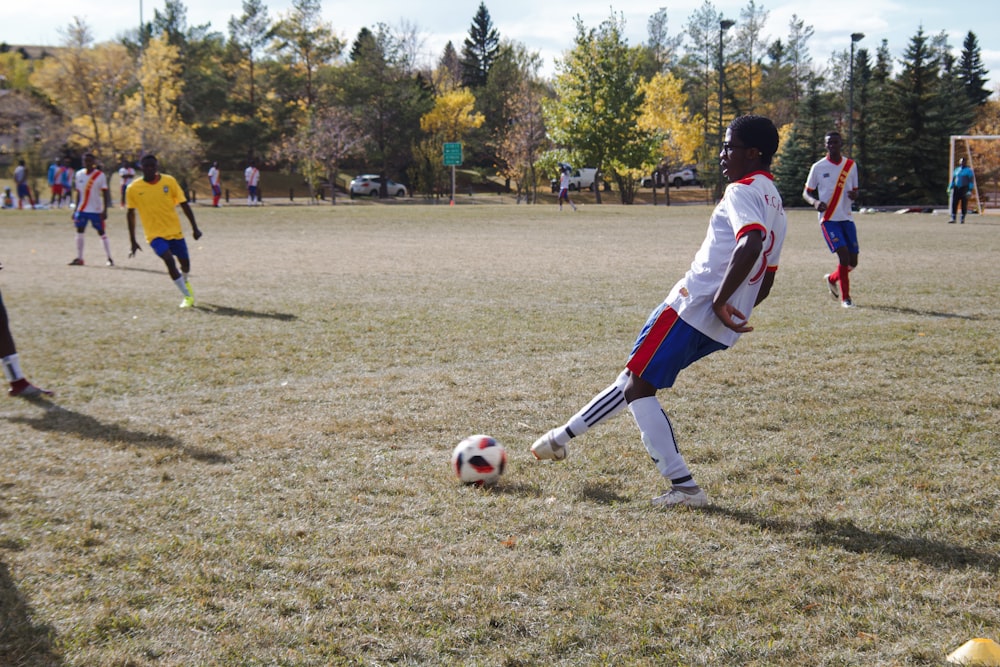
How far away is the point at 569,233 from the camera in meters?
26.4

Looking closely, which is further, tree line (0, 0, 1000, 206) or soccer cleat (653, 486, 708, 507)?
tree line (0, 0, 1000, 206)

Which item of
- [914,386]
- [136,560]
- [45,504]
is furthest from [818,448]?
[45,504]

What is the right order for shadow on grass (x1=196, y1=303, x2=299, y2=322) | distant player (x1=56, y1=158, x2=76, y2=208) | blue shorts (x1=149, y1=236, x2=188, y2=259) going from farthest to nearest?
distant player (x1=56, y1=158, x2=76, y2=208)
blue shorts (x1=149, y1=236, x2=188, y2=259)
shadow on grass (x1=196, y1=303, x2=299, y2=322)

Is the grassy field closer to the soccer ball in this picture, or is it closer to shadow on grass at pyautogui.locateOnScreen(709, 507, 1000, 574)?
shadow on grass at pyautogui.locateOnScreen(709, 507, 1000, 574)

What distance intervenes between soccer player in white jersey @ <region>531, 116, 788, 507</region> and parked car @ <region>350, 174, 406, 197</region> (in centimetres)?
5573

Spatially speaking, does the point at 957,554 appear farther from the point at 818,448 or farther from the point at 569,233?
the point at 569,233

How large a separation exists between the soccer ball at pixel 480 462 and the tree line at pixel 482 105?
43967 mm

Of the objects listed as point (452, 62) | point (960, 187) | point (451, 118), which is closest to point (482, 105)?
point (451, 118)

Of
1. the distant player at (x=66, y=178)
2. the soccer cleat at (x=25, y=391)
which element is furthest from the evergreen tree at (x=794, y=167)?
the soccer cleat at (x=25, y=391)

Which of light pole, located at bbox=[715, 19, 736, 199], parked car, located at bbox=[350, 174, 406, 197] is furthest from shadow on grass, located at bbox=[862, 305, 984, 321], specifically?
parked car, located at bbox=[350, 174, 406, 197]

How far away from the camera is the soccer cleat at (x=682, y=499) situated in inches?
179

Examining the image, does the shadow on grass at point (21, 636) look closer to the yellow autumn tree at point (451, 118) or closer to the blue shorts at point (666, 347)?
the blue shorts at point (666, 347)

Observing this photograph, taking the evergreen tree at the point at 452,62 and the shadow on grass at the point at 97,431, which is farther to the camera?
the evergreen tree at the point at 452,62

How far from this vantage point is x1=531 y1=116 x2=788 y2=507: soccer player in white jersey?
4.18 metres
